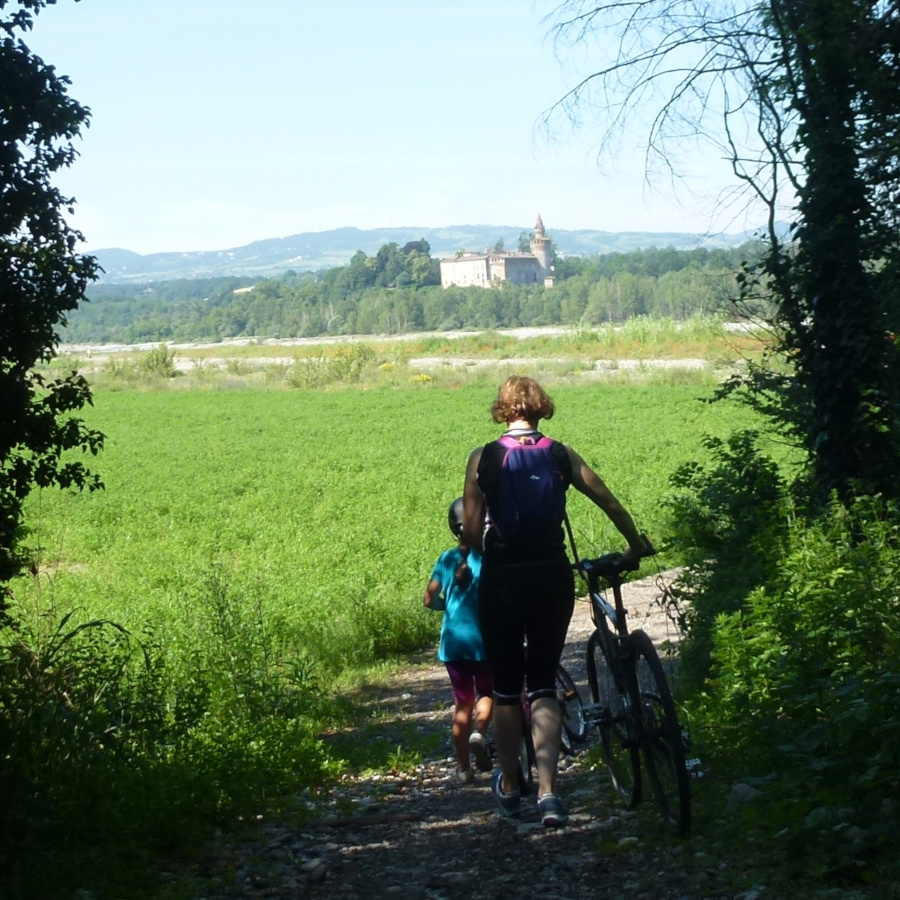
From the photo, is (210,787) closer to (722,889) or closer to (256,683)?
(256,683)

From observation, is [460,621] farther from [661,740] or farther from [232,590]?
[232,590]

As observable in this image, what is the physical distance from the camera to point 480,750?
6.42 metres

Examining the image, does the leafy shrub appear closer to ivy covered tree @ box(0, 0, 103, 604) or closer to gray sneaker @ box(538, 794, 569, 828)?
gray sneaker @ box(538, 794, 569, 828)

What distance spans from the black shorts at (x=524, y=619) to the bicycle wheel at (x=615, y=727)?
290 millimetres

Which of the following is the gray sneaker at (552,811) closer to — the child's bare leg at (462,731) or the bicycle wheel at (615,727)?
the bicycle wheel at (615,727)

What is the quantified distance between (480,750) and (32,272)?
331cm

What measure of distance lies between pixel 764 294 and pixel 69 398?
539cm

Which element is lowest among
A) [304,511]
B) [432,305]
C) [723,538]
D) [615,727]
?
[304,511]

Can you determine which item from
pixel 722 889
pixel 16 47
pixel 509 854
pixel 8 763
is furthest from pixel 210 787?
pixel 16 47

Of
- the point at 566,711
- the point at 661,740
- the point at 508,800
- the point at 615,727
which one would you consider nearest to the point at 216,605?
the point at 566,711

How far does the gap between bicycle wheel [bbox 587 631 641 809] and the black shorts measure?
290 mm

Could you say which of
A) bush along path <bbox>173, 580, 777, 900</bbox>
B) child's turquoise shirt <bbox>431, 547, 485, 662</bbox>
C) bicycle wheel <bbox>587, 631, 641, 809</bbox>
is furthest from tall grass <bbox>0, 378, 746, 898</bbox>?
bicycle wheel <bbox>587, 631, 641, 809</bbox>

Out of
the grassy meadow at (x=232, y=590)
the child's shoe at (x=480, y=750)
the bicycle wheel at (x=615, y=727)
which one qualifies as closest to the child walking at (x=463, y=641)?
the child's shoe at (x=480, y=750)

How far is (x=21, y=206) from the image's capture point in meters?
6.16
